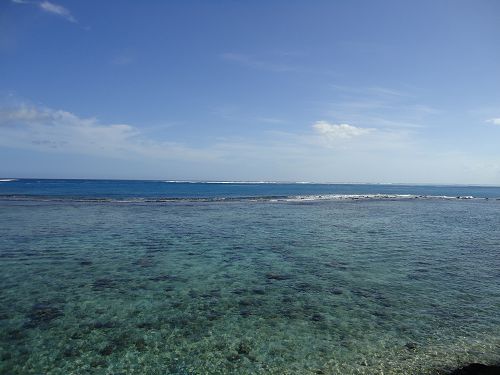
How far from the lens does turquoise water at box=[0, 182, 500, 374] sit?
966 cm

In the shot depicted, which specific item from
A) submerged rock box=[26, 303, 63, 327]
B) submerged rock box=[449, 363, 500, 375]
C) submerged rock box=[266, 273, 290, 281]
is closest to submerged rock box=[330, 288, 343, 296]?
submerged rock box=[266, 273, 290, 281]

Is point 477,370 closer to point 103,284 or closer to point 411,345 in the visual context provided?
point 411,345

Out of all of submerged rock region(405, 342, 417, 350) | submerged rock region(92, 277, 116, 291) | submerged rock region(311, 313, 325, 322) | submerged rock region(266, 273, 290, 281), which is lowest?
submerged rock region(405, 342, 417, 350)

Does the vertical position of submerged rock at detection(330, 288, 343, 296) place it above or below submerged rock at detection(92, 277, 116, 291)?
below

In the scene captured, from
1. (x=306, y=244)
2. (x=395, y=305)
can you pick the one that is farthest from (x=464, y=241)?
(x=395, y=305)

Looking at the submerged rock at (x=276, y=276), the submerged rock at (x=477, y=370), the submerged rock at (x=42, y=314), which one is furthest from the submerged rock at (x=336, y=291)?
the submerged rock at (x=42, y=314)

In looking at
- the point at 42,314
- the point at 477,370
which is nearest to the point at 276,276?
the point at 477,370

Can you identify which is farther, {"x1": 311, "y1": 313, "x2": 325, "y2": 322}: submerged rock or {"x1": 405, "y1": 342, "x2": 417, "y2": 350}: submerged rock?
{"x1": 311, "y1": 313, "x2": 325, "y2": 322}: submerged rock

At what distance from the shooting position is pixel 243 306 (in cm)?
1350

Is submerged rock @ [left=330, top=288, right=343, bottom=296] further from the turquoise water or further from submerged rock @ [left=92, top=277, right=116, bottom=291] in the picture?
submerged rock @ [left=92, top=277, right=116, bottom=291]

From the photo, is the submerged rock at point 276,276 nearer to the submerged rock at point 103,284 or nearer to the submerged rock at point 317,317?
the submerged rock at point 317,317

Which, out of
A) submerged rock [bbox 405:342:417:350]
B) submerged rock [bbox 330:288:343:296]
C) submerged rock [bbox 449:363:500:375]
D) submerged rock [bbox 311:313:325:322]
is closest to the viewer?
submerged rock [bbox 449:363:500:375]

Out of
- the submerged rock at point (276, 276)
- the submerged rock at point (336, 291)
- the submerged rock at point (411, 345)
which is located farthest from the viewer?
the submerged rock at point (276, 276)

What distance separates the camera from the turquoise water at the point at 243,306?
9656 mm
